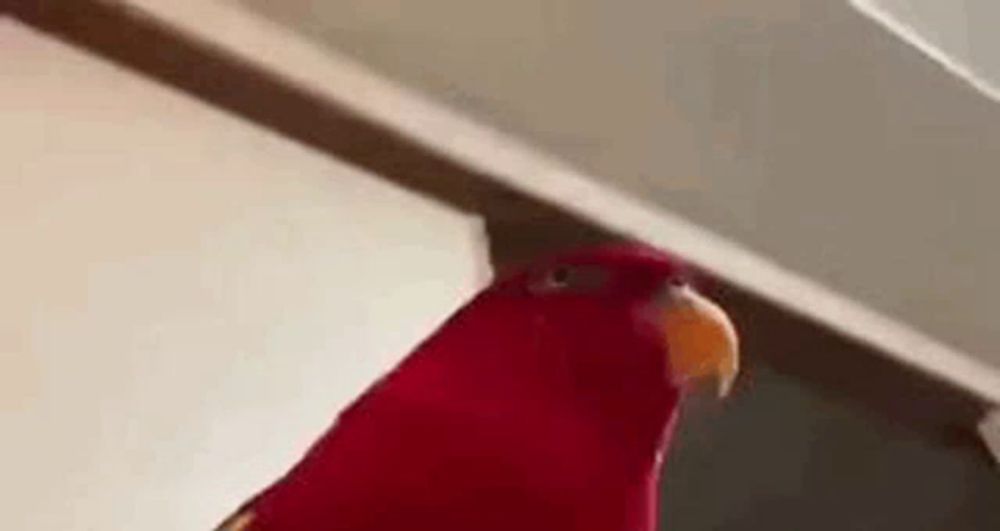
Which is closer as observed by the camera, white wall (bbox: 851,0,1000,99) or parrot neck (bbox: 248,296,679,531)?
parrot neck (bbox: 248,296,679,531)

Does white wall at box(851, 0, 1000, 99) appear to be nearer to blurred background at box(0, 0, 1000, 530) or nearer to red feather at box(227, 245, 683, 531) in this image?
blurred background at box(0, 0, 1000, 530)

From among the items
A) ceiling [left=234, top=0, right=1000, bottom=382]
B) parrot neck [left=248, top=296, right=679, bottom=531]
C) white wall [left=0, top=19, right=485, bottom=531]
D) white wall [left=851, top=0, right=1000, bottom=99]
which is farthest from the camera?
white wall [left=851, top=0, right=1000, bottom=99]

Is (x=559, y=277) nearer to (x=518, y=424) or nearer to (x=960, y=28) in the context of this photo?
(x=518, y=424)

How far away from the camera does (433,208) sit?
87 centimetres

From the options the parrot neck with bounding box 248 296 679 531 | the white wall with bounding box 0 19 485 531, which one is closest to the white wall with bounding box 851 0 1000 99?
the white wall with bounding box 0 19 485 531

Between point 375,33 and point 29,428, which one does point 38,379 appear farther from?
point 375,33

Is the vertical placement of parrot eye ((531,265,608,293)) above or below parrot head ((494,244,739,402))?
above

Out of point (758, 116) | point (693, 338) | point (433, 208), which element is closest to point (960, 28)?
point (758, 116)

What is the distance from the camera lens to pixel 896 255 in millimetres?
1038

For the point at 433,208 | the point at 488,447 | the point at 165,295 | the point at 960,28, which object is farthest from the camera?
the point at 960,28

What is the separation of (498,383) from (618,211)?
0.29m

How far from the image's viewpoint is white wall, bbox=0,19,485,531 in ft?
2.31

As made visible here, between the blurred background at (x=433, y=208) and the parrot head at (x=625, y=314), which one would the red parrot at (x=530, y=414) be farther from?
the blurred background at (x=433, y=208)

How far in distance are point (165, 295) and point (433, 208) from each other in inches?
5.8
